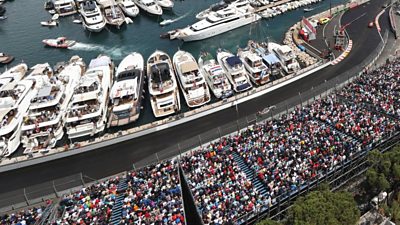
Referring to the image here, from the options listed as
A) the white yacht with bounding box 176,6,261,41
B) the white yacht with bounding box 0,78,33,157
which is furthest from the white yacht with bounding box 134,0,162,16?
the white yacht with bounding box 0,78,33,157

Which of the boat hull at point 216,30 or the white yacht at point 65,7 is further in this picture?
the white yacht at point 65,7

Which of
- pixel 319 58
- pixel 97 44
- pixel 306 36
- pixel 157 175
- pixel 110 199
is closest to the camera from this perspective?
pixel 110 199

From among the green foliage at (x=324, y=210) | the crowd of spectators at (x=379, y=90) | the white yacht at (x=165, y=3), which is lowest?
the green foliage at (x=324, y=210)

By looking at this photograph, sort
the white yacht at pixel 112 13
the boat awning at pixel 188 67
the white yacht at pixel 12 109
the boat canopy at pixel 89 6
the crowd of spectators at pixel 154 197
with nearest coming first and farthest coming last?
1. the crowd of spectators at pixel 154 197
2. the white yacht at pixel 12 109
3. the boat awning at pixel 188 67
4. the white yacht at pixel 112 13
5. the boat canopy at pixel 89 6

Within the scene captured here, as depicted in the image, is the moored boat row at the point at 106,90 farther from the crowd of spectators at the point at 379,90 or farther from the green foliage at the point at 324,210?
the green foliage at the point at 324,210

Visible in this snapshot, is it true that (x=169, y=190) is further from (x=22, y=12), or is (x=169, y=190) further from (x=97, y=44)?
(x=22, y=12)

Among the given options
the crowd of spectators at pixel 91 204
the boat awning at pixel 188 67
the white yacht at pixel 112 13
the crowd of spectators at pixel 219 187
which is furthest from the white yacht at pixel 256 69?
the white yacht at pixel 112 13

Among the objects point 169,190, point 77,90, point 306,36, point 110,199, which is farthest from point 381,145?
point 77,90

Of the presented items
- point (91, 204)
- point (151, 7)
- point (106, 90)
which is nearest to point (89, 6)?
point (151, 7)
